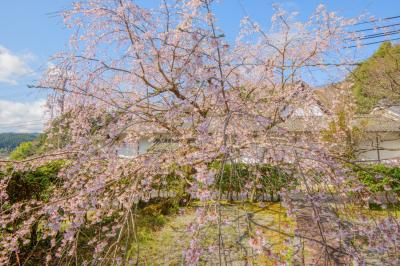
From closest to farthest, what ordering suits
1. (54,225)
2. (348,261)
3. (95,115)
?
1. (348,261)
2. (54,225)
3. (95,115)

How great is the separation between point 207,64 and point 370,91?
9.00m

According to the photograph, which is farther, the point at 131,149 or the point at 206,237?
the point at 131,149

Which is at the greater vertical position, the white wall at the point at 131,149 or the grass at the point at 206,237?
the white wall at the point at 131,149

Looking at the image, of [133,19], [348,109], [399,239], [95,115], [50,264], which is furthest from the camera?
[348,109]

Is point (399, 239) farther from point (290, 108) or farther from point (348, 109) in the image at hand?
point (348, 109)

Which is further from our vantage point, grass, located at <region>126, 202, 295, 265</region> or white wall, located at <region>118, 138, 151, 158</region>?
white wall, located at <region>118, 138, 151, 158</region>

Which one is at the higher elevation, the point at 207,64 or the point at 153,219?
the point at 207,64

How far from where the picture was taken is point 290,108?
6273mm

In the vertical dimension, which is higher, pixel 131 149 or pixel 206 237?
pixel 131 149

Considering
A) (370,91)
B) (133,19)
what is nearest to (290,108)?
(133,19)

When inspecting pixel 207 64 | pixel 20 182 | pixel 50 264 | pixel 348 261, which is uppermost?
pixel 207 64

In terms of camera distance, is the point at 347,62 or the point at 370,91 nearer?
the point at 347,62

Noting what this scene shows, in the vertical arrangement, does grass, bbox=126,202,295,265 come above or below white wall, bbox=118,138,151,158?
below

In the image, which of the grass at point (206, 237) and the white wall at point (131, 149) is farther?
the white wall at point (131, 149)
